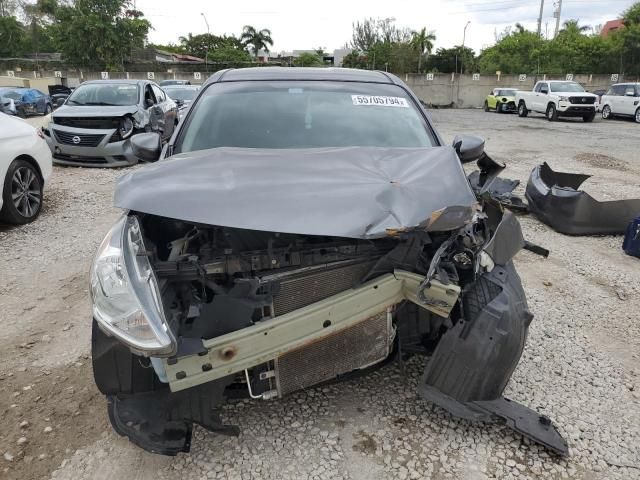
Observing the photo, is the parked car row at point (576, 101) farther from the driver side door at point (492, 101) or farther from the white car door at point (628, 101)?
the driver side door at point (492, 101)

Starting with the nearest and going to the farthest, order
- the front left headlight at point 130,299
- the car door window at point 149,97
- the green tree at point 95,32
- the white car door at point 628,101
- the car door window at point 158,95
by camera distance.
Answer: the front left headlight at point 130,299 < the car door window at point 149,97 < the car door window at point 158,95 < the white car door at point 628,101 < the green tree at point 95,32

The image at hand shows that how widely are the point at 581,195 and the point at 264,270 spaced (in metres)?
4.84

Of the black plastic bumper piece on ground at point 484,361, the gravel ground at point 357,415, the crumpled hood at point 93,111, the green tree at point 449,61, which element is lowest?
the gravel ground at point 357,415

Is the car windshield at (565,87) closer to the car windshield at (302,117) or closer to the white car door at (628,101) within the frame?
the white car door at (628,101)

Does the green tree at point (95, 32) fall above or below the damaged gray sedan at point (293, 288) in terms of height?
above

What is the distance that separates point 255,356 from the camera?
6.61 ft

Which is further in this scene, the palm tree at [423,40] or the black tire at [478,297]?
the palm tree at [423,40]

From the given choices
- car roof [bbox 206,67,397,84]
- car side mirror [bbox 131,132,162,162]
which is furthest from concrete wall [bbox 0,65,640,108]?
car side mirror [bbox 131,132,162,162]

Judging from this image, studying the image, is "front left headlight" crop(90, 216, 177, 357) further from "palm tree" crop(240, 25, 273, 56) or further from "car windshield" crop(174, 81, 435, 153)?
"palm tree" crop(240, 25, 273, 56)

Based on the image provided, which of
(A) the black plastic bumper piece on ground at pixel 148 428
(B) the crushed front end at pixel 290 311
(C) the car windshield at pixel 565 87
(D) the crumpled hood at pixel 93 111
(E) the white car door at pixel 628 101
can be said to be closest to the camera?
(B) the crushed front end at pixel 290 311

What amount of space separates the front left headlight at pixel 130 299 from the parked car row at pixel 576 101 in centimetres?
2297

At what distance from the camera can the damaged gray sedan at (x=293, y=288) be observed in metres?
1.96

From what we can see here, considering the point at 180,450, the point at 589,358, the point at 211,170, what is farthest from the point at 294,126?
the point at 589,358

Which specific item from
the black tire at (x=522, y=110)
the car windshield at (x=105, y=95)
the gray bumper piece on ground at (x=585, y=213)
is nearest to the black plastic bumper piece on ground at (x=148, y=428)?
the gray bumper piece on ground at (x=585, y=213)
